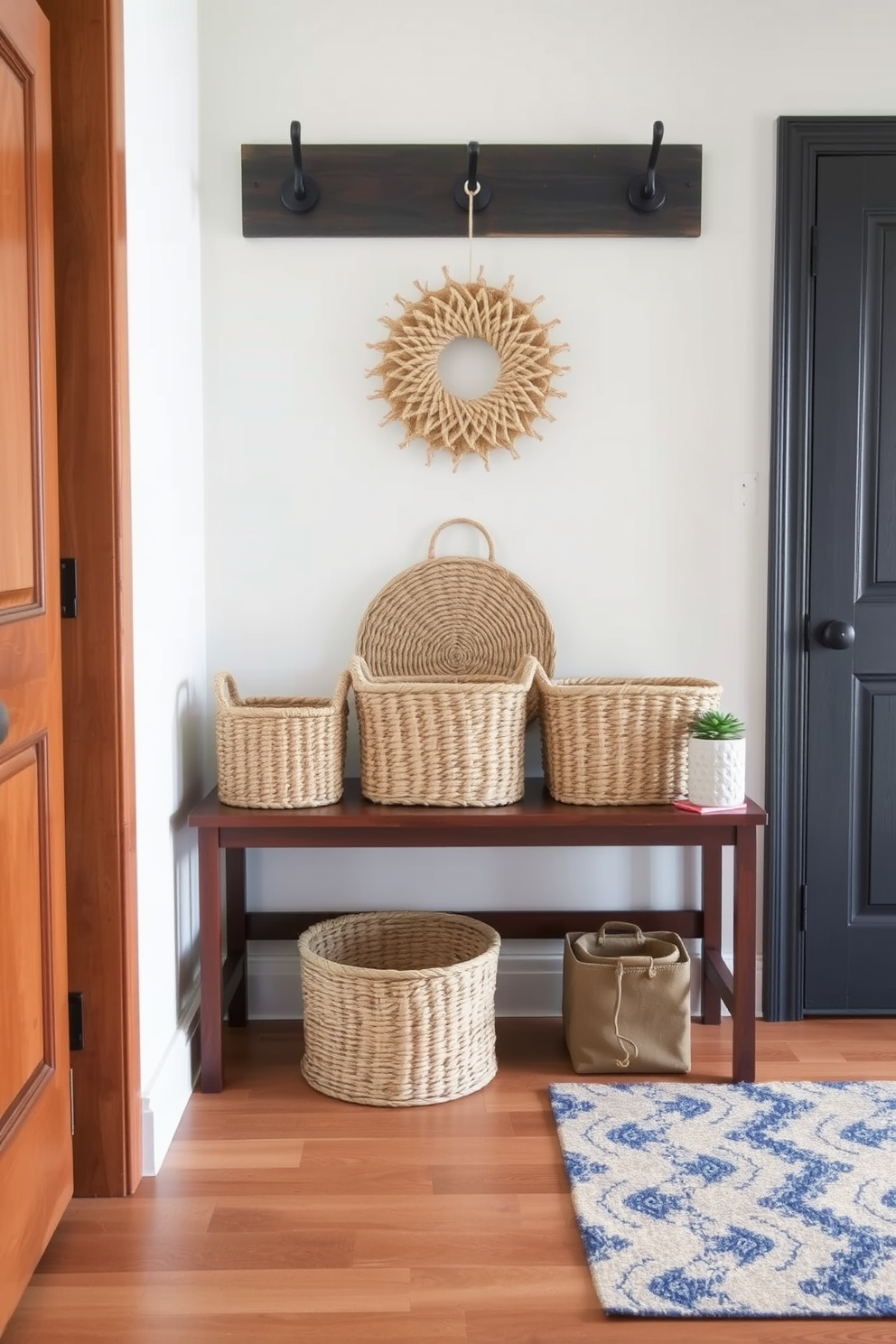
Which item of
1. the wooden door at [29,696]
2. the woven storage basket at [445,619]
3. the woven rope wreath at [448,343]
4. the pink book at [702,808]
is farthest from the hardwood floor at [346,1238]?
the woven rope wreath at [448,343]

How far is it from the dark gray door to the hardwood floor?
0.38 m

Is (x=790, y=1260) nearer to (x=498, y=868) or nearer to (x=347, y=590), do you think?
(x=498, y=868)

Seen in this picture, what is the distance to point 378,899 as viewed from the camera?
2.97 meters

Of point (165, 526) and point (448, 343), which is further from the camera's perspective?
point (448, 343)

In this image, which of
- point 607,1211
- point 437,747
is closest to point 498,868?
point 437,747

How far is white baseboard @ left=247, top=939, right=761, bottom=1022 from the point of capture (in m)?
2.97

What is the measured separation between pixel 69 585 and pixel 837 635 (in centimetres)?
181

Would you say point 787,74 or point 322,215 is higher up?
point 787,74

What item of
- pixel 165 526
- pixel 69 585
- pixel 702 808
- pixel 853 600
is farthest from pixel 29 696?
pixel 853 600

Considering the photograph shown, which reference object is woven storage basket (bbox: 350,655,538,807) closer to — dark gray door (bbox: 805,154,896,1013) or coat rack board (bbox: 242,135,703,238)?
dark gray door (bbox: 805,154,896,1013)

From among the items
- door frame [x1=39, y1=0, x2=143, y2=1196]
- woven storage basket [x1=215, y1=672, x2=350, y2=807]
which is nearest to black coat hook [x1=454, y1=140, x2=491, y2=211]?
door frame [x1=39, y1=0, x2=143, y2=1196]

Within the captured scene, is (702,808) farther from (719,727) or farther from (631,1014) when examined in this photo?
(631,1014)

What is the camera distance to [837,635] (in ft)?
9.39

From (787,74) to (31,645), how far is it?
7.47 ft
